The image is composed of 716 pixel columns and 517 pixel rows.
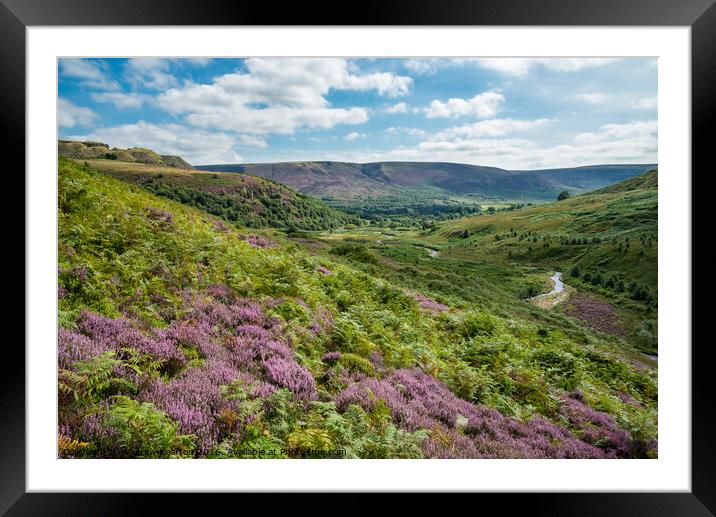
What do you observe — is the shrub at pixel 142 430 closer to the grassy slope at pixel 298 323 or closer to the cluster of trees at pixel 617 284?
the grassy slope at pixel 298 323

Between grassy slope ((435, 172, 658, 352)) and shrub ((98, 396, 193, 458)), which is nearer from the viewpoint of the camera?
shrub ((98, 396, 193, 458))

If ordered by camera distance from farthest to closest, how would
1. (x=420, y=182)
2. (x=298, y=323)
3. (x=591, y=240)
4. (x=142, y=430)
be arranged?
(x=420, y=182) < (x=591, y=240) < (x=298, y=323) < (x=142, y=430)

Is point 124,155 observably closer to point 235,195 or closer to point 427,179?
point 235,195

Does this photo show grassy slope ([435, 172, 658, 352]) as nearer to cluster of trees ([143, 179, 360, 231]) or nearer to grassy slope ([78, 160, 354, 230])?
cluster of trees ([143, 179, 360, 231])

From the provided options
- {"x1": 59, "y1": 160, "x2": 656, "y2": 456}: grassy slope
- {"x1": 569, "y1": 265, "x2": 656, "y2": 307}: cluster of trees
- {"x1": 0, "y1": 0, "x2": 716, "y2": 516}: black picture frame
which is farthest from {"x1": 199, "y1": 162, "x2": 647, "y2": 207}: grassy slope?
{"x1": 0, "y1": 0, "x2": 716, "y2": 516}: black picture frame
